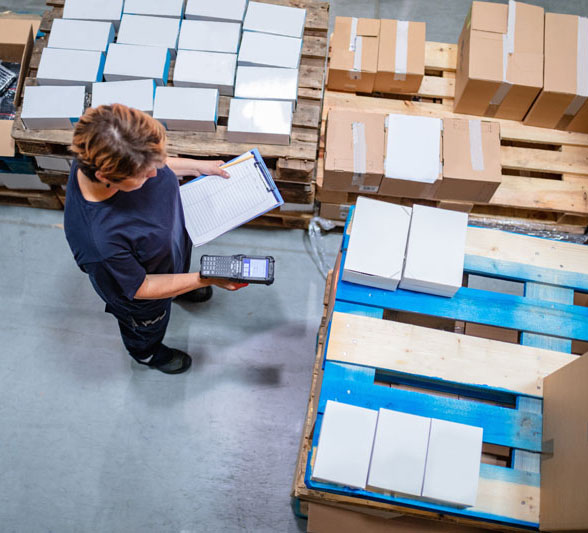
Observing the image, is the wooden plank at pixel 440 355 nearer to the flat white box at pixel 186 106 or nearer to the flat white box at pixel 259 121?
the flat white box at pixel 259 121

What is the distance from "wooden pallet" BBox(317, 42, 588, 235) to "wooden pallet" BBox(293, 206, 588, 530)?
33.5 inches

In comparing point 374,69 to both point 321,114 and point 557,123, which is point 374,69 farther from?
Result: point 557,123

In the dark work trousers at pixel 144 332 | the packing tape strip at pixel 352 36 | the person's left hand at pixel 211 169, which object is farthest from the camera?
the packing tape strip at pixel 352 36

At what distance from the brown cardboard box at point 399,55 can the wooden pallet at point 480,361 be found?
4.37 ft

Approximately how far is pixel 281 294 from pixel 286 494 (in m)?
1.32

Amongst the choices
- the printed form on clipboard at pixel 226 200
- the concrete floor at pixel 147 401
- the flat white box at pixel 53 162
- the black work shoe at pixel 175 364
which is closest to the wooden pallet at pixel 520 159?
the printed form on clipboard at pixel 226 200

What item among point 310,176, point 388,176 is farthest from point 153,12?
point 388,176

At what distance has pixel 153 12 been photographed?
9.93ft

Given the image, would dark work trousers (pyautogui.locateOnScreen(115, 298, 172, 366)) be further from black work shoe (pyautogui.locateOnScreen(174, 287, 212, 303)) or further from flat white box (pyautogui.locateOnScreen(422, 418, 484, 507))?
flat white box (pyautogui.locateOnScreen(422, 418, 484, 507))

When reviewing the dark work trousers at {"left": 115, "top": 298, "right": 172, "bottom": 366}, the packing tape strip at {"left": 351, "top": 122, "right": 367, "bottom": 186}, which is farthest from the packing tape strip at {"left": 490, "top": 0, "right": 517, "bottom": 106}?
the dark work trousers at {"left": 115, "top": 298, "right": 172, "bottom": 366}

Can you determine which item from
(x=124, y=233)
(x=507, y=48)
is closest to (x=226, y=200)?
(x=124, y=233)

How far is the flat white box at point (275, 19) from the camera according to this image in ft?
9.91

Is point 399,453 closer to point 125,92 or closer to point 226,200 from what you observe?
point 226,200

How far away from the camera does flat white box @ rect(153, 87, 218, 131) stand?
281 cm
